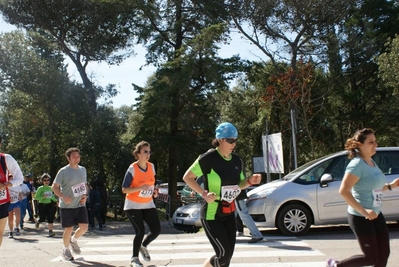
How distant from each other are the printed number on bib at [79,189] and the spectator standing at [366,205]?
14.5 ft

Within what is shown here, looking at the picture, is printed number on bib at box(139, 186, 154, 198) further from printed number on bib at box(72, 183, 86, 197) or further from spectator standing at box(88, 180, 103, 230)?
spectator standing at box(88, 180, 103, 230)

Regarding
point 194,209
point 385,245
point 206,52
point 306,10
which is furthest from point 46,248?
point 306,10

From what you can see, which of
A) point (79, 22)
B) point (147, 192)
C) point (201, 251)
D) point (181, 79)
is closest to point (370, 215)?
point (147, 192)

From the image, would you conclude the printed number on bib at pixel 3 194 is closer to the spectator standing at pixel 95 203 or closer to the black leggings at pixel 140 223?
the black leggings at pixel 140 223

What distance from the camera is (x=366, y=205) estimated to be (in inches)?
200

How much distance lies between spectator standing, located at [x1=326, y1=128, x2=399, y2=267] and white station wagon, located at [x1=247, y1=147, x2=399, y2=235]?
4.74 meters

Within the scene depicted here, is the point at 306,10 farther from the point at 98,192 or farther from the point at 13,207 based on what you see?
the point at 13,207

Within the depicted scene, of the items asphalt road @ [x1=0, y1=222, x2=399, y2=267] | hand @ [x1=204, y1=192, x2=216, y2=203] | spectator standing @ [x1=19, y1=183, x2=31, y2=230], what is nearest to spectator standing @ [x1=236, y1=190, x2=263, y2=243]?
asphalt road @ [x1=0, y1=222, x2=399, y2=267]

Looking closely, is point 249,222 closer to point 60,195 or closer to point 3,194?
point 60,195

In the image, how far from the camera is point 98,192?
16078mm

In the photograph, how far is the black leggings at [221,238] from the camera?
502cm

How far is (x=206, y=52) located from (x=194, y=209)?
12099 mm

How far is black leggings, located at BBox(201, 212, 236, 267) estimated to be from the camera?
198 inches

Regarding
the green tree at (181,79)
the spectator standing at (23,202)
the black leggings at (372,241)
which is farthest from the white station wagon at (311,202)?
the green tree at (181,79)
